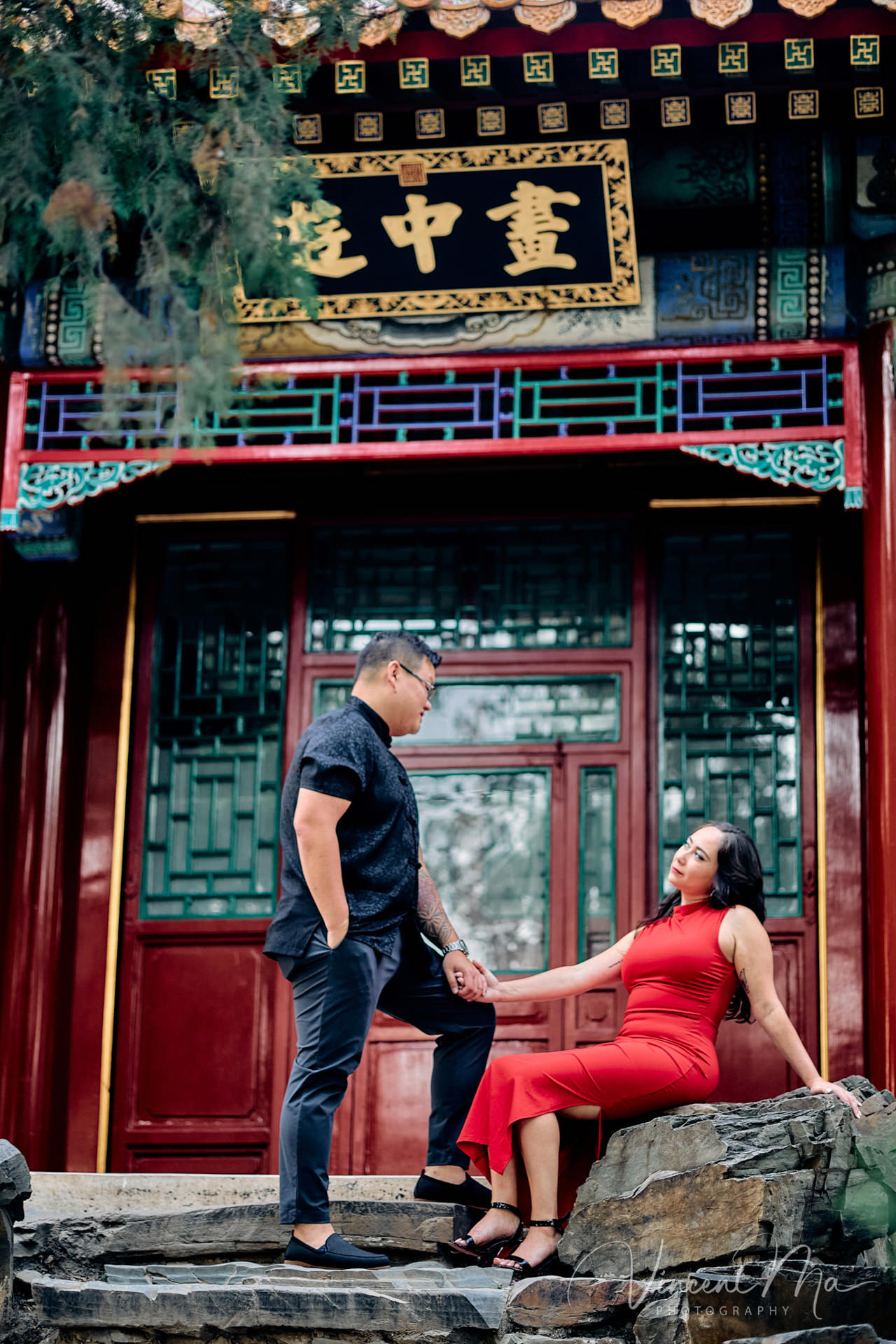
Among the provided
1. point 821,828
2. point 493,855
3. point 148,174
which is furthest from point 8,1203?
point 821,828

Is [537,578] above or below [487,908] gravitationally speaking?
above

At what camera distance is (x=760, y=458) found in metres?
6.14

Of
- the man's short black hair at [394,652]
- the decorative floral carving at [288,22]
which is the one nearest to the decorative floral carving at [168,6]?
the decorative floral carving at [288,22]

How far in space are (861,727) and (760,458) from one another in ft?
3.91

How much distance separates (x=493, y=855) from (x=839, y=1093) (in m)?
Result: 2.63

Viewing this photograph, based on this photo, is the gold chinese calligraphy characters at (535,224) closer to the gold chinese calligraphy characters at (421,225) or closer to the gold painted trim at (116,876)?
the gold chinese calligraphy characters at (421,225)

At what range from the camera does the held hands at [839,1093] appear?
4223 mm

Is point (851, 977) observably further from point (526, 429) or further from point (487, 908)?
point (526, 429)

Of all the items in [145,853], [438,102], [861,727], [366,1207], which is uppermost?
[438,102]

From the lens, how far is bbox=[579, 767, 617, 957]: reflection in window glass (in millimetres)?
6621

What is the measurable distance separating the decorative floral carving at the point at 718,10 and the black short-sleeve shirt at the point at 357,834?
258cm

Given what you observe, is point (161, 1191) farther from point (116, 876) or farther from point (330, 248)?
point (330, 248)

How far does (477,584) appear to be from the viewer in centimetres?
702

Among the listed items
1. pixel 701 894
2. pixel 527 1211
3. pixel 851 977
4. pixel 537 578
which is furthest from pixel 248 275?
pixel 851 977
